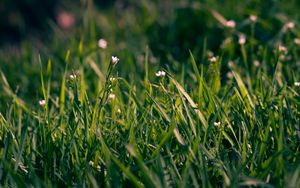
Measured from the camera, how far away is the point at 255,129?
6.75ft

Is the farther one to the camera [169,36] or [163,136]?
[169,36]

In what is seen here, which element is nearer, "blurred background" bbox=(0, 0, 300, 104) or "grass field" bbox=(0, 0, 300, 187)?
"grass field" bbox=(0, 0, 300, 187)

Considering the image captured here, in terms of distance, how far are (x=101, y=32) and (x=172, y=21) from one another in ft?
2.44

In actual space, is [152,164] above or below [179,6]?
below

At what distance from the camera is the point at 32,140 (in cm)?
214

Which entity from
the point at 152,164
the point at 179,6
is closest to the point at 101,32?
the point at 179,6

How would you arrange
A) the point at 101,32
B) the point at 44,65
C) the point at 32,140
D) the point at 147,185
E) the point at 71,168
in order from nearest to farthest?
the point at 147,185 → the point at 71,168 → the point at 32,140 → the point at 44,65 → the point at 101,32

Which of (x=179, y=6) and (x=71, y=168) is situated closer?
(x=71, y=168)

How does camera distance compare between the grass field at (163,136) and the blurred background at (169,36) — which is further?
the blurred background at (169,36)

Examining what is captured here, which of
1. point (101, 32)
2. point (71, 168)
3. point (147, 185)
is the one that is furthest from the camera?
point (101, 32)

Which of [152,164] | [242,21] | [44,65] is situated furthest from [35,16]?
[152,164]

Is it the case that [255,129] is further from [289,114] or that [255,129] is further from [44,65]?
[44,65]

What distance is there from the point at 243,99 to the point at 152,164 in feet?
1.88

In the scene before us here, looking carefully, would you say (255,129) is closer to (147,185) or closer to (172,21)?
(147,185)
